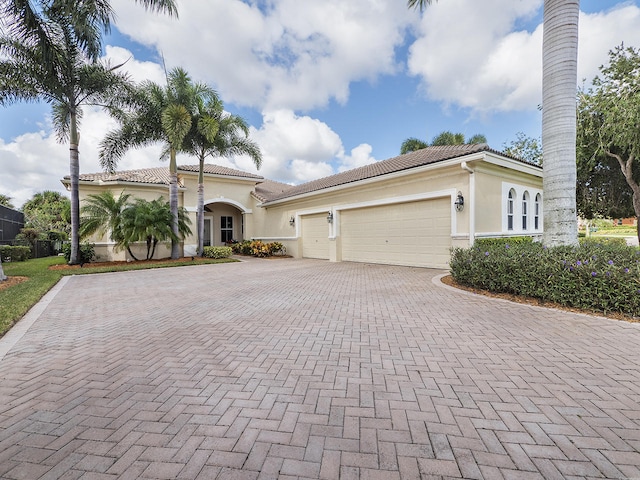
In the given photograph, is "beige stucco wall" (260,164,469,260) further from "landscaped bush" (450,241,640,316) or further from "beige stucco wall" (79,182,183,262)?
"beige stucco wall" (79,182,183,262)

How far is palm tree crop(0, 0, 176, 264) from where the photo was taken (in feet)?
28.1

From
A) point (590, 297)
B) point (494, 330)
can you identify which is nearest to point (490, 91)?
point (590, 297)

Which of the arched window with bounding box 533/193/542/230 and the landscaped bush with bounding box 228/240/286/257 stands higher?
the arched window with bounding box 533/193/542/230

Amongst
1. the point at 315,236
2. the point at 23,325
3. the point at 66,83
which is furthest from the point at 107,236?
the point at 23,325

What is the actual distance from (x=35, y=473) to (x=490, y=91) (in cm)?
1841

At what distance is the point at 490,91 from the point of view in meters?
14.3

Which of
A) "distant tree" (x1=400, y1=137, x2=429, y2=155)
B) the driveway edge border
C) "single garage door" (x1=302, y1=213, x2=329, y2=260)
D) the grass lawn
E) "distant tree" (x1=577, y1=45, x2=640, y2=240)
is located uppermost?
"distant tree" (x1=400, y1=137, x2=429, y2=155)

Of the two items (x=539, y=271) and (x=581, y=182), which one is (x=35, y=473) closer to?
(x=539, y=271)

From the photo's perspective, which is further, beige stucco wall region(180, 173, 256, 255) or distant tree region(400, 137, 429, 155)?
distant tree region(400, 137, 429, 155)

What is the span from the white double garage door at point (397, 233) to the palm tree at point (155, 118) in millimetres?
8518

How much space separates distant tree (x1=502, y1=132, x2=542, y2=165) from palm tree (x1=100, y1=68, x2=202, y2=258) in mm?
22502

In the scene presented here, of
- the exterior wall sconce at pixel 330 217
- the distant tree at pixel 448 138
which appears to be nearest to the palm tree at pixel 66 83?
the exterior wall sconce at pixel 330 217

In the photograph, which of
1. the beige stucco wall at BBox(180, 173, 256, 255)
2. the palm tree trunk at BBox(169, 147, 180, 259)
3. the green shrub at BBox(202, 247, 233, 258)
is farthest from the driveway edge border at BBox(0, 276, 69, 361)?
the beige stucco wall at BBox(180, 173, 256, 255)

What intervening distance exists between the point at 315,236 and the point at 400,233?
20.1 ft
